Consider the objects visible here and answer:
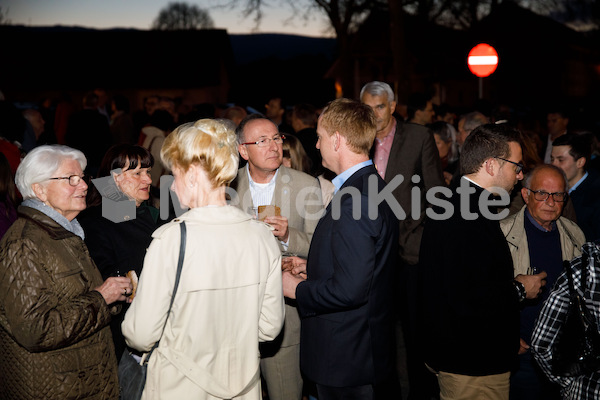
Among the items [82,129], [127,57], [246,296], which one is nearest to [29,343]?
[246,296]

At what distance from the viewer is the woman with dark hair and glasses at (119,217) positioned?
141 inches

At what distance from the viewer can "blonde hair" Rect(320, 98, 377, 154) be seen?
10.3 ft

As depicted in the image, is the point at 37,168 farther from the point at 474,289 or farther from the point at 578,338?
the point at 578,338

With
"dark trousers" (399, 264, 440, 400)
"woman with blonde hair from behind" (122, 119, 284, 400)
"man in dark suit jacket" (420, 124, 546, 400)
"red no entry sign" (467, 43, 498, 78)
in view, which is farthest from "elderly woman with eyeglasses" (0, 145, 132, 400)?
"red no entry sign" (467, 43, 498, 78)

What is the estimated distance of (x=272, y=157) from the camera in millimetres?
4215

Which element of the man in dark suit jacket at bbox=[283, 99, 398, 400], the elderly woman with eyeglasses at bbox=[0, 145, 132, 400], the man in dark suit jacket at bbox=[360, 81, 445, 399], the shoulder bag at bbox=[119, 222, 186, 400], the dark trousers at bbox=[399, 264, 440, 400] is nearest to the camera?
the elderly woman with eyeglasses at bbox=[0, 145, 132, 400]

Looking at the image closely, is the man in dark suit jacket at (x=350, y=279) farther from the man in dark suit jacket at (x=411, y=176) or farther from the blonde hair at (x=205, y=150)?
the man in dark suit jacket at (x=411, y=176)

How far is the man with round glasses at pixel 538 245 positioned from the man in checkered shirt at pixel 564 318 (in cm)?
100

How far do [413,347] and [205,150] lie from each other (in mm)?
4074

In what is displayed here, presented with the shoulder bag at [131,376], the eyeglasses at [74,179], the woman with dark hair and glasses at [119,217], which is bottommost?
the shoulder bag at [131,376]

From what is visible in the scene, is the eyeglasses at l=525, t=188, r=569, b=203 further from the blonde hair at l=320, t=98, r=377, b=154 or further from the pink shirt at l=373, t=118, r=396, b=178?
the pink shirt at l=373, t=118, r=396, b=178

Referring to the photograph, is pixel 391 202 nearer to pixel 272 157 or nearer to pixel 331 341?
pixel 272 157

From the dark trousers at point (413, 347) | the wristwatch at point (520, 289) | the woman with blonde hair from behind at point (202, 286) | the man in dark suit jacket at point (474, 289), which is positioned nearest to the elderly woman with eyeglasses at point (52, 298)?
the woman with blonde hair from behind at point (202, 286)

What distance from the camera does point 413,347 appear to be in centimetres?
582
